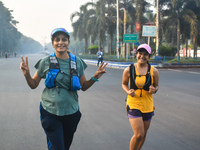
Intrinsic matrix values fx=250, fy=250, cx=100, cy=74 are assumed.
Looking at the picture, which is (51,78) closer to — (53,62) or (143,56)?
(53,62)

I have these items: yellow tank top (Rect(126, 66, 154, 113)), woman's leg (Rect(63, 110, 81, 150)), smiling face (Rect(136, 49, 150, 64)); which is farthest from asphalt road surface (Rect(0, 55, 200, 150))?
smiling face (Rect(136, 49, 150, 64))

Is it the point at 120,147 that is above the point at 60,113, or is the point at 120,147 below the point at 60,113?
below

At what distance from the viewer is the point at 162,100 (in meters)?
7.90

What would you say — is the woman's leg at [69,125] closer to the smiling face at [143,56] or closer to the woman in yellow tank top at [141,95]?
the woman in yellow tank top at [141,95]

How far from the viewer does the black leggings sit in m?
2.68

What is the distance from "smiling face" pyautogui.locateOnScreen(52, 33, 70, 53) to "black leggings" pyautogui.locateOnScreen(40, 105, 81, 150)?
2.32 feet

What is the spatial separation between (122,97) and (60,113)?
585 cm

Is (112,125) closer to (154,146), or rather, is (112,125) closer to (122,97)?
(154,146)

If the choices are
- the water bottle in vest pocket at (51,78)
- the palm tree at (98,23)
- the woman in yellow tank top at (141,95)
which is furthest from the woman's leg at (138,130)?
the palm tree at (98,23)

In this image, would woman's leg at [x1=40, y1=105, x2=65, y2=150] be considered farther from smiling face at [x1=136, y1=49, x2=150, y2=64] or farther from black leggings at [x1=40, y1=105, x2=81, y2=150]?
smiling face at [x1=136, y1=49, x2=150, y2=64]

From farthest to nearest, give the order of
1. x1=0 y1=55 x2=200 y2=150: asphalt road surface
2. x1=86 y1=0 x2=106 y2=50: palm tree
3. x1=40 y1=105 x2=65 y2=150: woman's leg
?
x1=86 y1=0 x2=106 y2=50: palm tree → x1=0 y1=55 x2=200 y2=150: asphalt road surface → x1=40 y1=105 x2=65 y2=150: woman's leg

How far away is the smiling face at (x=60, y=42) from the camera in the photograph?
9.21 ft

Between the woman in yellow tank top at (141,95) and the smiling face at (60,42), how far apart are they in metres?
1.01

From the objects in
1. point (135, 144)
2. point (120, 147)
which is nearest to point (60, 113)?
point (135, 144)
